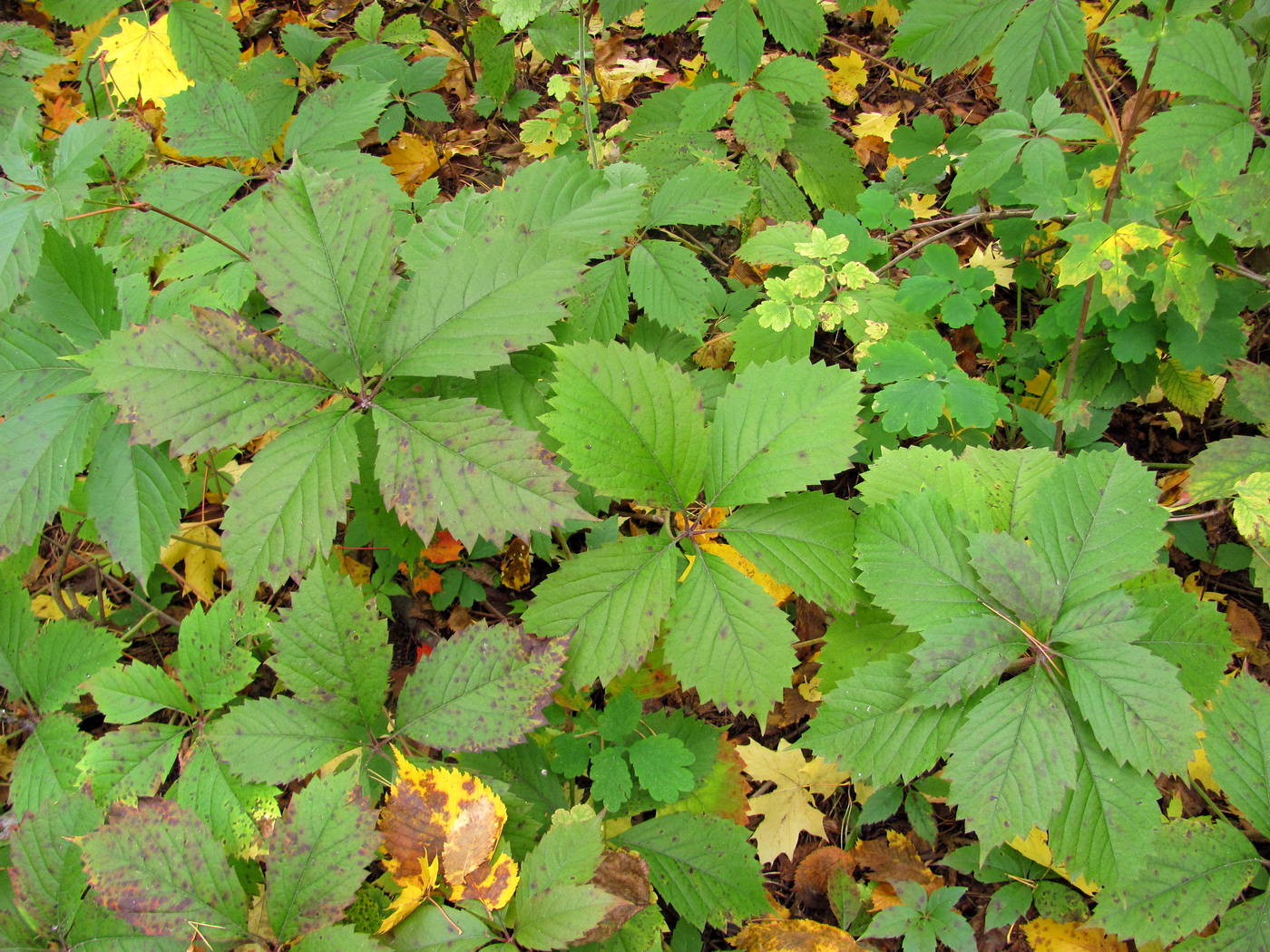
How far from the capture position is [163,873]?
1266mm

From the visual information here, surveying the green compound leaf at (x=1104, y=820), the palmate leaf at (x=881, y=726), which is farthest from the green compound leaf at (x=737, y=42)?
the green compound leaf at (x=1104, y=820)

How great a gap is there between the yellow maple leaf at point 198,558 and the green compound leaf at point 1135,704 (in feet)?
8.30

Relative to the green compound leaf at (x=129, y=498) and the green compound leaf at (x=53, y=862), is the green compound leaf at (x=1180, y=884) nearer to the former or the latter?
the green compound leaf at (x=53, y=862)

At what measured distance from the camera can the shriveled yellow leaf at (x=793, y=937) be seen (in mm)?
1896

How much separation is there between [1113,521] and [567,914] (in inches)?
48.5

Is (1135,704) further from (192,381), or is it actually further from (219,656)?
(219,656)

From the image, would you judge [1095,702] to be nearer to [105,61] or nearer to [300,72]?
[300,72]

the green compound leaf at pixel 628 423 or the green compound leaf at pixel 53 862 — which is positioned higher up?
the green compound leaf at pixel 628 423

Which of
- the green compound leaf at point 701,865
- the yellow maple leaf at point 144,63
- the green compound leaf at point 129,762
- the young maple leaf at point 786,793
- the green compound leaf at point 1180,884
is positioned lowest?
the young maple leaf at point 786,793


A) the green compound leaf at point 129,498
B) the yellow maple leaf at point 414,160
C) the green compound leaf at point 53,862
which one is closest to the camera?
the green compound leaf at point 53,862

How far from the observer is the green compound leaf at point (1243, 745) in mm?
1578

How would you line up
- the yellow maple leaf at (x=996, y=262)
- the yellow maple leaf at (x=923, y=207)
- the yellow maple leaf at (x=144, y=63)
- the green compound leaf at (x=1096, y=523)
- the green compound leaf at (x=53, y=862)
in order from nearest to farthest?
the green compound leaf at (x=53, y=862)
the green compound leaf at (x=1096, y=523)
the yellow maple leaf at (x=996, y=262)
the yellow maple leaf at (x=923, y=207)
the yellow maple leaf at (x=144, y=63)

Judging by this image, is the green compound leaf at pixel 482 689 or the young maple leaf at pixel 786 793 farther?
the young maple leaf at pixel 786 793

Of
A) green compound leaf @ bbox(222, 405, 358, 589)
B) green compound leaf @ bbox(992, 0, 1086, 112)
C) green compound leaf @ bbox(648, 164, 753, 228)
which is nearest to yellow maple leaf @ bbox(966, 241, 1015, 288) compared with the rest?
green compound leaf @ bbox(992, 0, 1086, 112)
